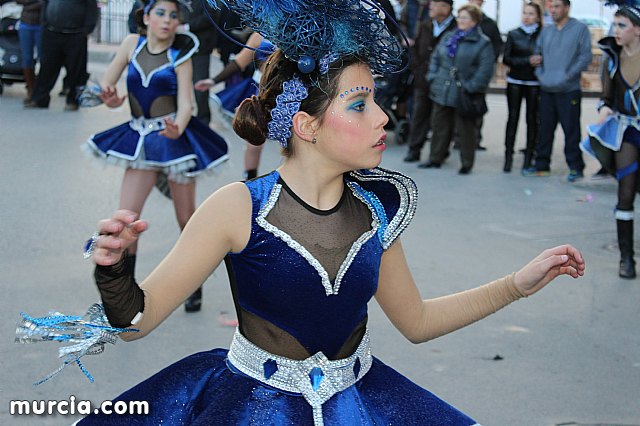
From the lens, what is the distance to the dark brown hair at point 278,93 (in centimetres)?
282

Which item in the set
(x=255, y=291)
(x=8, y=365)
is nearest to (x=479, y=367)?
(x=8, y=365)

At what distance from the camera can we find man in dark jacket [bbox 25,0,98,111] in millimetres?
12703

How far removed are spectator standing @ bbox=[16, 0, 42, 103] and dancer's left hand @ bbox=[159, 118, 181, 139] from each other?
798 cm

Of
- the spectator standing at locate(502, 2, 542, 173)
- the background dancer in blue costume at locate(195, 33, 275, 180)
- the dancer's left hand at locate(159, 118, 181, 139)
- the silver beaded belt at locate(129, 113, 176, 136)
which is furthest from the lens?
the spectator standing at locate(502, 2, 542, 173)

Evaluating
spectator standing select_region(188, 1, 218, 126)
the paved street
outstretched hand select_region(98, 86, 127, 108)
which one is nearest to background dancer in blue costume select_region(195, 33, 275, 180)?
the paved street

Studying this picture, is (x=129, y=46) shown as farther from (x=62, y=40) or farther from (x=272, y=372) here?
(x=62, y=40)

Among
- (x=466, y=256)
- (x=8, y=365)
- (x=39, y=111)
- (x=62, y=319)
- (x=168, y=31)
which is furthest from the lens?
(x=39, y=111)

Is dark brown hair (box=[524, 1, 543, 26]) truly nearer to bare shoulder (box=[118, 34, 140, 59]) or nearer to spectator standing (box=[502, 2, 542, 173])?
spectator standing (box=[502, 2, 542, 173])

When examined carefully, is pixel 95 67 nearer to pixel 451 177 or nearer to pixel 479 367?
pixel 451 177

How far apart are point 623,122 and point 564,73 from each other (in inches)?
133

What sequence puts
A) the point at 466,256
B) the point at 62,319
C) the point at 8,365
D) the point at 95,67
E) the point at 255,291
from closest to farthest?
the point at 62,319
the point at 255,291
the point at 8,365
the point at 466,256
the point at 95,67

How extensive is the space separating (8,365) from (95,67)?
1333 cm

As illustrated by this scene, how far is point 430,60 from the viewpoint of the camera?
34.9 feet

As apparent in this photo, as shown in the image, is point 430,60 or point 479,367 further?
point 430,60
